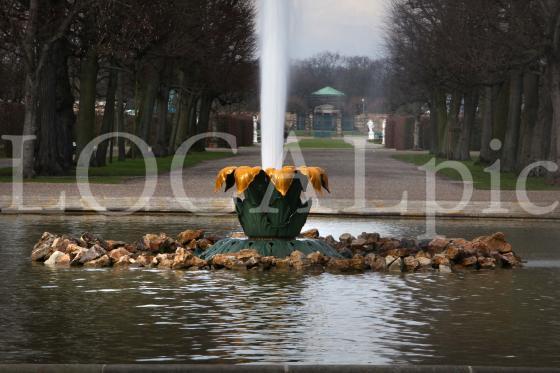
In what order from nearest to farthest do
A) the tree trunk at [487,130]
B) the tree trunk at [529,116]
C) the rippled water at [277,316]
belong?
the rippled water at [277,316], the tree trunk at [529,116], the tree trunk at [487,130]

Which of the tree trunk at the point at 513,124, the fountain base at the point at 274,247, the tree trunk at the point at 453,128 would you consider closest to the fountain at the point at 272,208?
the fountain base at the point at 274,247

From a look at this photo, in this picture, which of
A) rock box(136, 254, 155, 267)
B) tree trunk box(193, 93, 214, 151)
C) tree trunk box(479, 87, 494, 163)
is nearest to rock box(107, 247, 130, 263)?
rock box(136, 254, 155, 267)

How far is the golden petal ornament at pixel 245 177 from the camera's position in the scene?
55.2ft

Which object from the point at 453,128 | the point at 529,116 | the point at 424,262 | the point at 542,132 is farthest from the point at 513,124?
the point at 424,262

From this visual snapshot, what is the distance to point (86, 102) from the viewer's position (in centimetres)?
4506

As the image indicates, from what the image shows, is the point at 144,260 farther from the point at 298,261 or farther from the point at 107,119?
the point at 107,119

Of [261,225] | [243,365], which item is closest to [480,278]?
[261,225]

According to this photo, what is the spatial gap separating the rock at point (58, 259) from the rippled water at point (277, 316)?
44 cm

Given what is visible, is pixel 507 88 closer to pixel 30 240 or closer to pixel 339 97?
pixel 30 240

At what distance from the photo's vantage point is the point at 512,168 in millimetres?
50062

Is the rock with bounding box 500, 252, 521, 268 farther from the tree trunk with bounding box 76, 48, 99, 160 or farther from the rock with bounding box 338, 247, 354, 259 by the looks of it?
the tree trunk with bounding box 76, 48, 99, 160

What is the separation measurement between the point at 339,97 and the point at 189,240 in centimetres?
16021

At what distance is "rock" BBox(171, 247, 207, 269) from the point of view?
16672mm

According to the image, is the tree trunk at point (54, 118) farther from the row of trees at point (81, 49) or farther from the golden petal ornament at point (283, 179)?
the golden petal ornament at point (283, 179)
